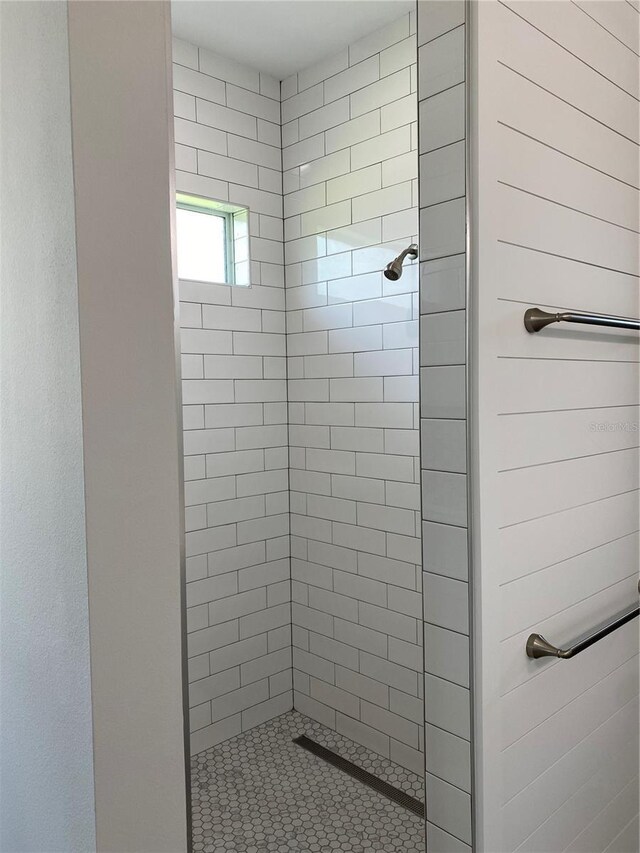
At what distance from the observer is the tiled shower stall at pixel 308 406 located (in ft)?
7.43

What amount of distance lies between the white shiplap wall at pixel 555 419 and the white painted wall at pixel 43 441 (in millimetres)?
667

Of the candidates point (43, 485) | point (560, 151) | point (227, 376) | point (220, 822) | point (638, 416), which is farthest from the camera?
point (227, 376)

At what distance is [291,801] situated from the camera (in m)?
2.15

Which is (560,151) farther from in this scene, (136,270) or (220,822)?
(220,822)

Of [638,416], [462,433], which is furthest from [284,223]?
[462,433]

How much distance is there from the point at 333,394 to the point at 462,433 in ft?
4.59

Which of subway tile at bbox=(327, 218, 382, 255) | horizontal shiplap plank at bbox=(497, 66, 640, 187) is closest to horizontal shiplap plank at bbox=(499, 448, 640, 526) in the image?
horizontal shiplap plank at bbox=(497, 66, 640, 187)

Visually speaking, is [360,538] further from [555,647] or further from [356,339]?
[555,647]

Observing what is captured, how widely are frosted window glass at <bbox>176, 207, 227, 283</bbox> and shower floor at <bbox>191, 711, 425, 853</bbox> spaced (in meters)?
1.76

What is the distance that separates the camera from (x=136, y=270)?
0.72 meters

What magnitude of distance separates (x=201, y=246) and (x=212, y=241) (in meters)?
0.05

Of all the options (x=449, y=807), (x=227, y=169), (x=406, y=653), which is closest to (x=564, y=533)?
(x=449, y=807)

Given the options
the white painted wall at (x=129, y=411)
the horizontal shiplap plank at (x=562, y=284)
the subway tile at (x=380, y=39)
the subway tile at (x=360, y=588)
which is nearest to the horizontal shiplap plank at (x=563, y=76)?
the horizontal shiplap plank at (x=562, y=284)

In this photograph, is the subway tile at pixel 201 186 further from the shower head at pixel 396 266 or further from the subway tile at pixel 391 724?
the subway tile at pixel 391 724
